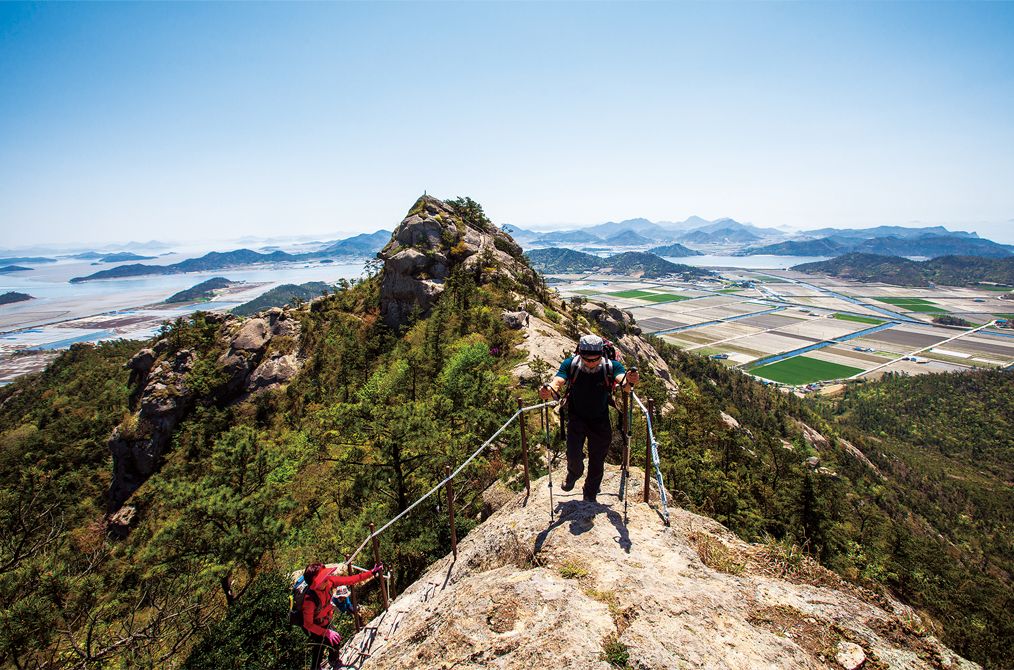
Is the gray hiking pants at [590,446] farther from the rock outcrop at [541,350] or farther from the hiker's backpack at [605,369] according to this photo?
the rock outcrop at [541,350]

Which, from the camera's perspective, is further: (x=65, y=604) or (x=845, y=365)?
(x=845, y=365)

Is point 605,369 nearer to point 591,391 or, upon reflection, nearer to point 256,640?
point 591,391

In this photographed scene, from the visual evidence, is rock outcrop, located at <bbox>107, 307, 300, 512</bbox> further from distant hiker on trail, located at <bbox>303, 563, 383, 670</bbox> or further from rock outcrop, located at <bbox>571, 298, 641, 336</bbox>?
rock outcrop, located at <bbox>571, 298, 641, 336</bbox>

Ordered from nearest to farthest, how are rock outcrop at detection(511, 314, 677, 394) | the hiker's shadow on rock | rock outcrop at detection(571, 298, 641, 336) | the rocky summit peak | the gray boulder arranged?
1. the hiker's shadow on rock
2. rock outcrop at detection(511, 314, 677, 394)
3. the gray boulder
4. the rocky summit peak
5. rock outcrop at detection(571, 298, 641, 336)

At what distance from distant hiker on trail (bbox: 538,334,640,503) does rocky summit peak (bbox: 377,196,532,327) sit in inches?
1246

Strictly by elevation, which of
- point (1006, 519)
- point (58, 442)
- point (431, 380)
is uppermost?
point (431, 380)

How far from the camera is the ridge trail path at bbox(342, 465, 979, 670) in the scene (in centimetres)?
444

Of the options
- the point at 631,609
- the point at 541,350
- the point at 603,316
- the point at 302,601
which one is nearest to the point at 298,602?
the point at 302,601

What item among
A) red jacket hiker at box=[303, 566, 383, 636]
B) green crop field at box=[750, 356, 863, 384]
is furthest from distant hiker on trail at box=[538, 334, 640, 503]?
green crop field at box=[750, 356, 863, 384]

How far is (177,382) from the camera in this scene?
3509 centimetres

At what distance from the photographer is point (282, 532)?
48.6 ft

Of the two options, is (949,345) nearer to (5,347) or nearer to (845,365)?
(845,365)

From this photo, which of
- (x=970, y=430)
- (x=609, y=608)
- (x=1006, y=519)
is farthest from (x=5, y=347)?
(x=970, y=430)

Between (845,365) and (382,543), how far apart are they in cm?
19769
